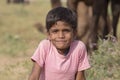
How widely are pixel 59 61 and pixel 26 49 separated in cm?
501

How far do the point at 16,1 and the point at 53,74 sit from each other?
16623 millimetres

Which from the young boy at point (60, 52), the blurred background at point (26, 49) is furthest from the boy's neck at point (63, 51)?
the blurred background at point (26, 49)

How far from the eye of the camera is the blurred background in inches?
189

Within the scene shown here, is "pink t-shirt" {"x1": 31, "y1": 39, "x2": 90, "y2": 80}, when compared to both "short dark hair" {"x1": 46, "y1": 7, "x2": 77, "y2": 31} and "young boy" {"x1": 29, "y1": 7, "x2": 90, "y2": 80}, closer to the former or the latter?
"young boy" {"x1": 29, "y1": 7, "x2": 90, "y2": 80}

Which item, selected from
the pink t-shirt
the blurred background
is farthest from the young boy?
the blurred background

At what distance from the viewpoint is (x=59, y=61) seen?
3395mm

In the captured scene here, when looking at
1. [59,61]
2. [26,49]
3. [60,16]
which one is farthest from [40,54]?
[26,49]

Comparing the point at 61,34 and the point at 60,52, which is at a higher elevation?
the point at 61,34

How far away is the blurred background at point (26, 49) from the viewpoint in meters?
4.80

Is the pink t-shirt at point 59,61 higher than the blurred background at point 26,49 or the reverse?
higher

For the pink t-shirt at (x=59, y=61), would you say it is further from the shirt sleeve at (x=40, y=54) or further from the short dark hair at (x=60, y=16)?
the short dark hair at (x=60, y=16)

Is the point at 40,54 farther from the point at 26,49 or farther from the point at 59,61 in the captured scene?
the point at 26,49

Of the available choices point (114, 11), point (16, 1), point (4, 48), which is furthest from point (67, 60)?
point (16, 1)

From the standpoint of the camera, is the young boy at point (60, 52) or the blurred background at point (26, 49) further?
the blurred background at point (26, 49)
